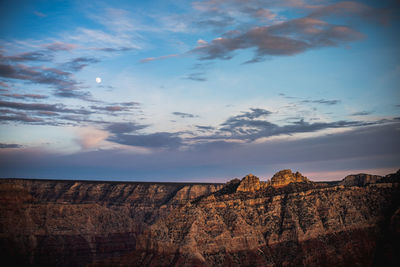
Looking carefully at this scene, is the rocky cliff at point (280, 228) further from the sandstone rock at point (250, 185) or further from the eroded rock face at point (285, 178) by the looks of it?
the eroded rock face at point (285, 178)

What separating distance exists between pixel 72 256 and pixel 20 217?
1002 inches

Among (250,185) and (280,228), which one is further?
(250,185)

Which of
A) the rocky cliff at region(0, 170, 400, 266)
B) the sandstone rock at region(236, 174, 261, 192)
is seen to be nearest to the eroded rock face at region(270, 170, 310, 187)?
the rocky cliff at region(0, 170, 400, 266)

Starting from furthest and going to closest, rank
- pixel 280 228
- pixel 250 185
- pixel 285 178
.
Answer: pixel 285 178 → pixel 250 185 → pixel 280 228

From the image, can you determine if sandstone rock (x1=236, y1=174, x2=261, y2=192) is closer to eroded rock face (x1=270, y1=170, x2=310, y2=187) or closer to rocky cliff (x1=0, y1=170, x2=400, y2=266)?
rocky cliff (x1=0, y1=170, x2=400, y2=266)

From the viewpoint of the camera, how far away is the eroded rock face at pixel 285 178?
446 feet

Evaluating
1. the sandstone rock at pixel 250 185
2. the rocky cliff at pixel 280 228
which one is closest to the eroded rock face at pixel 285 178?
the rocky cliff at pixel 280 228

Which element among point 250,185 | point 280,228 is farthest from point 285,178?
point 280,228

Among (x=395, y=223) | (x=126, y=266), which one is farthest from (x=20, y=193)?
(x=395, y=223)

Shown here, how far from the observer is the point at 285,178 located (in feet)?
448

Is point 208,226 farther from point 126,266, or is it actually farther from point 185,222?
point 126,266

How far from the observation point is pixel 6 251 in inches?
6422

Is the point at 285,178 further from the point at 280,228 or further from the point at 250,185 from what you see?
the point at 280,228

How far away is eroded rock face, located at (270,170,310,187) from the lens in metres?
136
